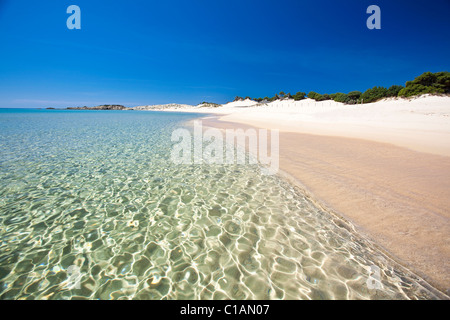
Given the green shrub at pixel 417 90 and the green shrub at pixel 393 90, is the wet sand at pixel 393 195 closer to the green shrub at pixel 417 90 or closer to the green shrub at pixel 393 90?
the green shrub at pixel 417 90

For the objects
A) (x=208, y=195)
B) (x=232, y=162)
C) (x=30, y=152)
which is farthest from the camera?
(x=30, y=152)

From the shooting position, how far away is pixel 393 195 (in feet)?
16.2

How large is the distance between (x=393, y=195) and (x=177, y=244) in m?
5.52

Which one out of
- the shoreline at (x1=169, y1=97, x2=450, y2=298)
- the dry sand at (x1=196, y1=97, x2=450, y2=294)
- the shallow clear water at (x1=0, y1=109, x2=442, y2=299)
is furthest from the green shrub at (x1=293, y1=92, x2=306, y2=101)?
the shallow clear water at (x1=0, y1=109, x2=442, y2=299)

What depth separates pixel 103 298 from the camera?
2596 mm

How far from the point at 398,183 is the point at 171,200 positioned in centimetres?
661

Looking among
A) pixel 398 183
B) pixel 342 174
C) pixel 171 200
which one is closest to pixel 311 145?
pixel 342 174

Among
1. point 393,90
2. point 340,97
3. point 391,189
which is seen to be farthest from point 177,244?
point 340,97

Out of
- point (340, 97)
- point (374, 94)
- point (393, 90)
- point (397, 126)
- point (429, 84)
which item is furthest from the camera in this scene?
point (340, 97)

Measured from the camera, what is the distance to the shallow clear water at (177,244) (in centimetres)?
273

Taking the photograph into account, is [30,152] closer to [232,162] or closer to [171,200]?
[171,200]

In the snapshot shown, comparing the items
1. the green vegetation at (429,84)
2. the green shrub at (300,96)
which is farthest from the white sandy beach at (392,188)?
the green shrub at (300,96)

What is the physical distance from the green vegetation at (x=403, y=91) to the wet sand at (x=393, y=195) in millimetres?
28952

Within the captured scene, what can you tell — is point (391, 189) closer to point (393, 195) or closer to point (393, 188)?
point (393, 188)
